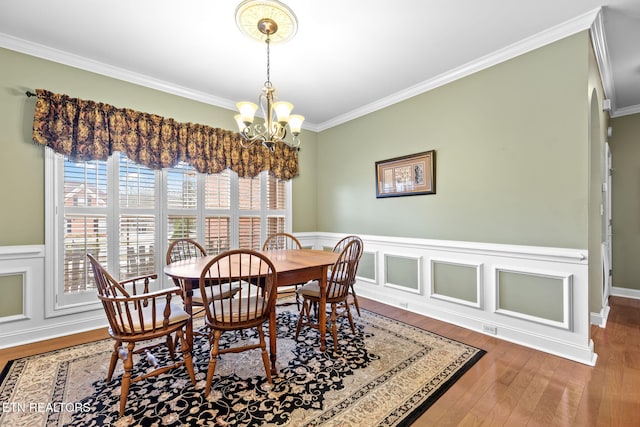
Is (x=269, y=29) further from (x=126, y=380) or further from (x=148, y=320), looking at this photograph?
(x=126, y=380)

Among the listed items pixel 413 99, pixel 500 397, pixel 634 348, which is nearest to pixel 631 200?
pixel 634 348

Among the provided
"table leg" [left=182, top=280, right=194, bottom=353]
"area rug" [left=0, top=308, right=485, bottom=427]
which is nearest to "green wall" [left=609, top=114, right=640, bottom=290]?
"area rug" [left=0, top=308, right=485, bottom=427]

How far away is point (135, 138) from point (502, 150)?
3.82 metres

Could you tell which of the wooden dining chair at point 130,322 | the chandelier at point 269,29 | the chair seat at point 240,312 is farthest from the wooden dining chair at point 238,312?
the chandelier at point 269,29

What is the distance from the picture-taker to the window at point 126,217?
277cm

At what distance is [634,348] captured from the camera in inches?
95.9

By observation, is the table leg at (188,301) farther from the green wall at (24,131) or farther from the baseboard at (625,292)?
the baseboard at (625,292)

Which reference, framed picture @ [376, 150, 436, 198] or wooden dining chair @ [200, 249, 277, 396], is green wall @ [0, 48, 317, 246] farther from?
framed picture @ [376, 150, 436, 198]

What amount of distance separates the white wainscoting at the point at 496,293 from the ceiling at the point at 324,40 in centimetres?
185

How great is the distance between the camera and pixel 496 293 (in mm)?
2744

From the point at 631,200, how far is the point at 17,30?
7.12m

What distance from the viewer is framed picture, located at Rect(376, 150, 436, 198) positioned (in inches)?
130

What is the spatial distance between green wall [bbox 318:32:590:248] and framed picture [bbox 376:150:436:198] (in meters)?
0.08

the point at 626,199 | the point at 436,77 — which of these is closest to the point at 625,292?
the point at 626,199
